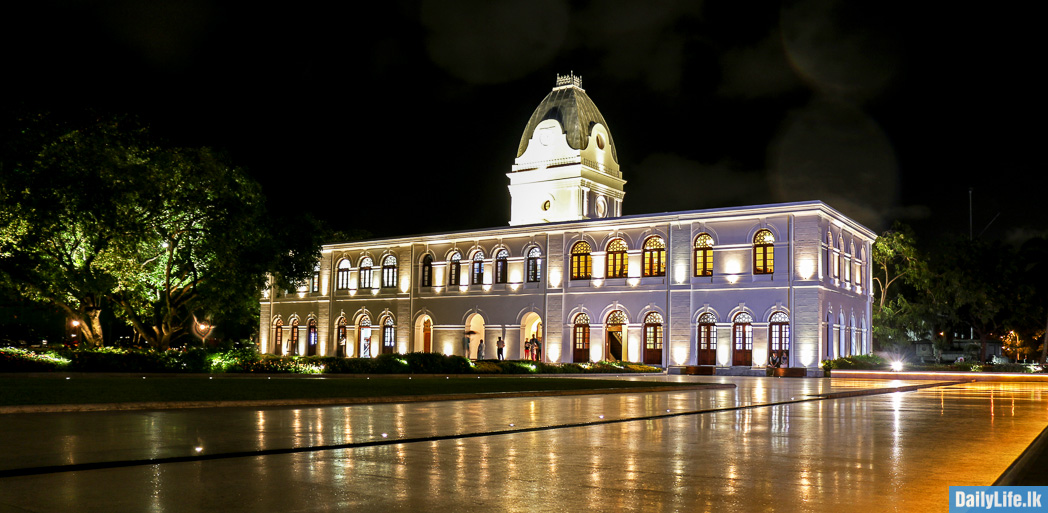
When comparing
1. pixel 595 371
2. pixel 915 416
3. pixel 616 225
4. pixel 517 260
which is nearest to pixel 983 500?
pixel 915 416

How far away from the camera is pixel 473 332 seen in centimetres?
5450

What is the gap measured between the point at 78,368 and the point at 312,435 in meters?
22.7

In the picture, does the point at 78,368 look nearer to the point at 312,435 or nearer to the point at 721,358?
the point at 312,435

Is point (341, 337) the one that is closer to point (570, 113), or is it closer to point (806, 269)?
point (570, 113)

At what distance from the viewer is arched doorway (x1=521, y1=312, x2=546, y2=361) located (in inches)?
2034

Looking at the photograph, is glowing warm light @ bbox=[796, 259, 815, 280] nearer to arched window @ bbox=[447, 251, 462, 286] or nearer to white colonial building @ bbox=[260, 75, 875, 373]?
white colonial building @ bbox=[260, 75, 875, 373]

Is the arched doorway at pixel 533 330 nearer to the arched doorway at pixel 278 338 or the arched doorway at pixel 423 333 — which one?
the arched doorway at pixel 423 333

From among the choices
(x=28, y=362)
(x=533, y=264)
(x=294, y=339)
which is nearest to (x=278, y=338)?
(x=294, y=339)

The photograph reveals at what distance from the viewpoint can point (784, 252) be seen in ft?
144

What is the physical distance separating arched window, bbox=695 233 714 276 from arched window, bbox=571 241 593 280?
254 inches

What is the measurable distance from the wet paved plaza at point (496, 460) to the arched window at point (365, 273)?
44.9 meters

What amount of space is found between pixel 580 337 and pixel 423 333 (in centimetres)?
1231

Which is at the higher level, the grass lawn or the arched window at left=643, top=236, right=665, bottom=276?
the arched window at left=643, top=236, right=665, bottom=276

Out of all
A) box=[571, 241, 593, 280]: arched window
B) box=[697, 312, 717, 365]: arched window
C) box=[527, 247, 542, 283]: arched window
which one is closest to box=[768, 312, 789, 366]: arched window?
box=[697, 312, 717, 365]: arched window
